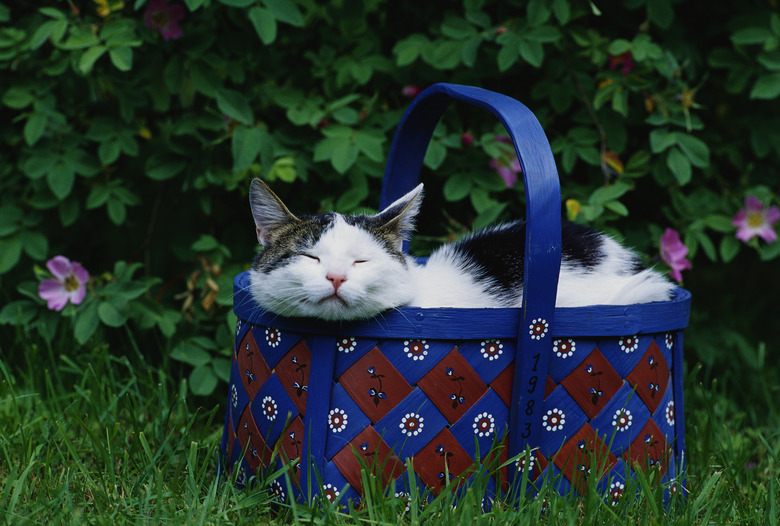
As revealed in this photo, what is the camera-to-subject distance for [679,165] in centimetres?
208

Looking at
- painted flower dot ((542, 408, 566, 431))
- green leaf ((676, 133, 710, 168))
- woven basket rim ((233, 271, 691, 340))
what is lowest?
painted flower dot ((542, 408, 566, 431))

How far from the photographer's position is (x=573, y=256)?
166 cm

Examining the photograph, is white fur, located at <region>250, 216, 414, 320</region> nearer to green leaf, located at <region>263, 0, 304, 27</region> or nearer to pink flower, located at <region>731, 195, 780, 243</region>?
green leaf, located at <region>263, 0, 304, 27</region>

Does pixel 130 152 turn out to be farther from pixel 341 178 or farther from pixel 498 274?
pixel 498 274

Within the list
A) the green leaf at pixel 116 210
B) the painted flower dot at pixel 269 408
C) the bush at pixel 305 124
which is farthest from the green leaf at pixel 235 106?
the painted flower dot at pixel 269 408

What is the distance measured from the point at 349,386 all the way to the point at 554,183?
1.75ft

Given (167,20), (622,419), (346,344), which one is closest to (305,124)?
(167,20)

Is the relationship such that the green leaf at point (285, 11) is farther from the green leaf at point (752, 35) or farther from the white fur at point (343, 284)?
the green leaf at point (752, 35)

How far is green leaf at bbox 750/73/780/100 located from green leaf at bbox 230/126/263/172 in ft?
4.68

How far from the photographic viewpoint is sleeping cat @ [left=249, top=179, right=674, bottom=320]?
1365 millimetres

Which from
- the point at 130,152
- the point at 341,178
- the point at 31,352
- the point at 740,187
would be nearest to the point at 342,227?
the point at 341,178

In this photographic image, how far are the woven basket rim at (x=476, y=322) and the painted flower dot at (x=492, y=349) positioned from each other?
2cm

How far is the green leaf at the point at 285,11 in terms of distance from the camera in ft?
6.35

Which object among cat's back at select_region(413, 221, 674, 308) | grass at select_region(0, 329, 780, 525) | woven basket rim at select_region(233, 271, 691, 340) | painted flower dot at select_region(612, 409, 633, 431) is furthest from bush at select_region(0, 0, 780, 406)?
painted flower dot at select_region(612, 409, 633, 431)
